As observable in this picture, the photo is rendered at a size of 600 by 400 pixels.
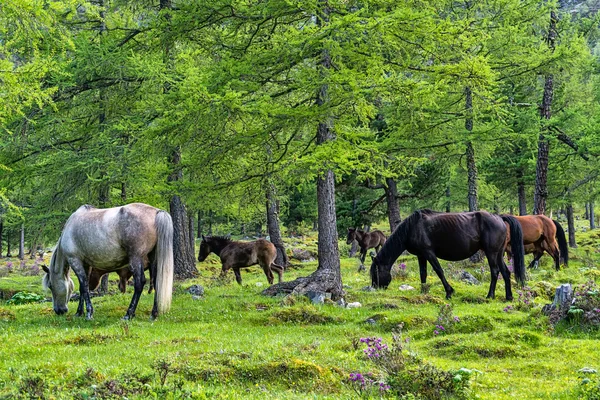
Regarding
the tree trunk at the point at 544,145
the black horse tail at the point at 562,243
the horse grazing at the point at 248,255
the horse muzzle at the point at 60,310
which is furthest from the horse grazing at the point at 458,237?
the tree trunk at the point at 544,145

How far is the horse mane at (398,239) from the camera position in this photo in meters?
15.5

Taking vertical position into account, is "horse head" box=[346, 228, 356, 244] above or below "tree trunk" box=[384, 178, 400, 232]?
below

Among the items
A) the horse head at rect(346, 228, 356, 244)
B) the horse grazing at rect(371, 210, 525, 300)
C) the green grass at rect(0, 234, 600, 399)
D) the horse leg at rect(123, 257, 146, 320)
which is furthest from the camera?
the horse head at rect(346, 228, 356, 244)

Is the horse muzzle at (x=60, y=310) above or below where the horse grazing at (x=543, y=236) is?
below

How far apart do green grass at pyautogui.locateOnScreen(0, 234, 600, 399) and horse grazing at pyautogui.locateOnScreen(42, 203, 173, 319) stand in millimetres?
817

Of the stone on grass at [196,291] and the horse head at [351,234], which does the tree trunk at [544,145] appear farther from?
the stone on grass at [196,291]

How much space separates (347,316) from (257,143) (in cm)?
524

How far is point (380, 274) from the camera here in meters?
16.5

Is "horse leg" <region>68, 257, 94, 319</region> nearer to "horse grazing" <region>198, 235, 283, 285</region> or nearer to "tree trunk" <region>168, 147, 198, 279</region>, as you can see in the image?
"tree trunk" <region>168, 147, 198, 279</region>

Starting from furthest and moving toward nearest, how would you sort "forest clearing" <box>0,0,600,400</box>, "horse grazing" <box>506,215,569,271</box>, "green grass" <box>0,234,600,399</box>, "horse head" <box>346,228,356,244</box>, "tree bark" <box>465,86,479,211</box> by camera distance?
"horse head" <box>346,228,356,244</box>, "tree bark" <box>465,86,479,211</box>, "horse grazing" <box>506,215,569,271</box>, "forest clearing" <box>0,0,600,400</box>, "green grass" <box>0,234,600,399</box>

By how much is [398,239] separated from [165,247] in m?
6.94

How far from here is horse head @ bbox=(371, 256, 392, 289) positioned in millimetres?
16297

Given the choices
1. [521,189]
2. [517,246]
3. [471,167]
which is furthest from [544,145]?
[521,189]

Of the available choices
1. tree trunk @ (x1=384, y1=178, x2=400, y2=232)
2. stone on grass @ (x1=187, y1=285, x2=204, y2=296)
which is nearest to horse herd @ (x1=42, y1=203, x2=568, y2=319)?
stone on grass @ (x1=187, y1=285, x2=204, y2=296)
